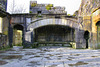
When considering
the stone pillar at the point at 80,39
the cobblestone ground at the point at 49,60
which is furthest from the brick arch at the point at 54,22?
the cobblestone ground at the point at 49,60

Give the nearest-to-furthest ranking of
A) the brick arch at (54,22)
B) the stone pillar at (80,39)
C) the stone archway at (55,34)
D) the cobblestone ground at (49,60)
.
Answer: the cobblestone ground at (49,60) < the stone pillar at (80,39) < the brick arch at (54,22) < the stone archway at (55,34)

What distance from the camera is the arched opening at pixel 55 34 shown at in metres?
11.0

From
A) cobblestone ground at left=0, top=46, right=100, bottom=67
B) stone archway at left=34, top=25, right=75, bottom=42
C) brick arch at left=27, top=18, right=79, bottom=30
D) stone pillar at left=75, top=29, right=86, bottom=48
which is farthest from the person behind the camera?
Result: stone archway at left=34, top=25, right=75, bottom=42

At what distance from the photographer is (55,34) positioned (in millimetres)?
11180

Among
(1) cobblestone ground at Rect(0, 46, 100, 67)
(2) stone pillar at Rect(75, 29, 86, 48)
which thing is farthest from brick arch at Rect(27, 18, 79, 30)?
(1) cobblestone ground at Rect(0, 46, 100, 67)

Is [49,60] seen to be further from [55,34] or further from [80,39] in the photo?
[55,34]

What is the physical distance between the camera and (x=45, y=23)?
8.35 m

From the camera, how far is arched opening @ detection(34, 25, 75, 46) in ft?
36.2

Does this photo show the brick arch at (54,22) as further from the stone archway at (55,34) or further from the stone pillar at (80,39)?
the stone archway at (55,34)

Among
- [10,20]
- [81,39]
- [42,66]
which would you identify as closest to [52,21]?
[81,39]

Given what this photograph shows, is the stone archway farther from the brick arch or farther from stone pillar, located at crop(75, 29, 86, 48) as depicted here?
stone pillar, located at crop(75, 29, 86, 48)

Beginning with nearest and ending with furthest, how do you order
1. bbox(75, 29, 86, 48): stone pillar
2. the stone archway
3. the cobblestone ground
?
1. the cobblestone ground
2. bbox(75, 29, 86, 48): stone pillar
3. the stone archway

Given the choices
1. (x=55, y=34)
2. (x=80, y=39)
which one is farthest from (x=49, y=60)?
(x=55, y=34)

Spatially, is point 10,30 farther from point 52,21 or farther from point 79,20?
point 79,20
